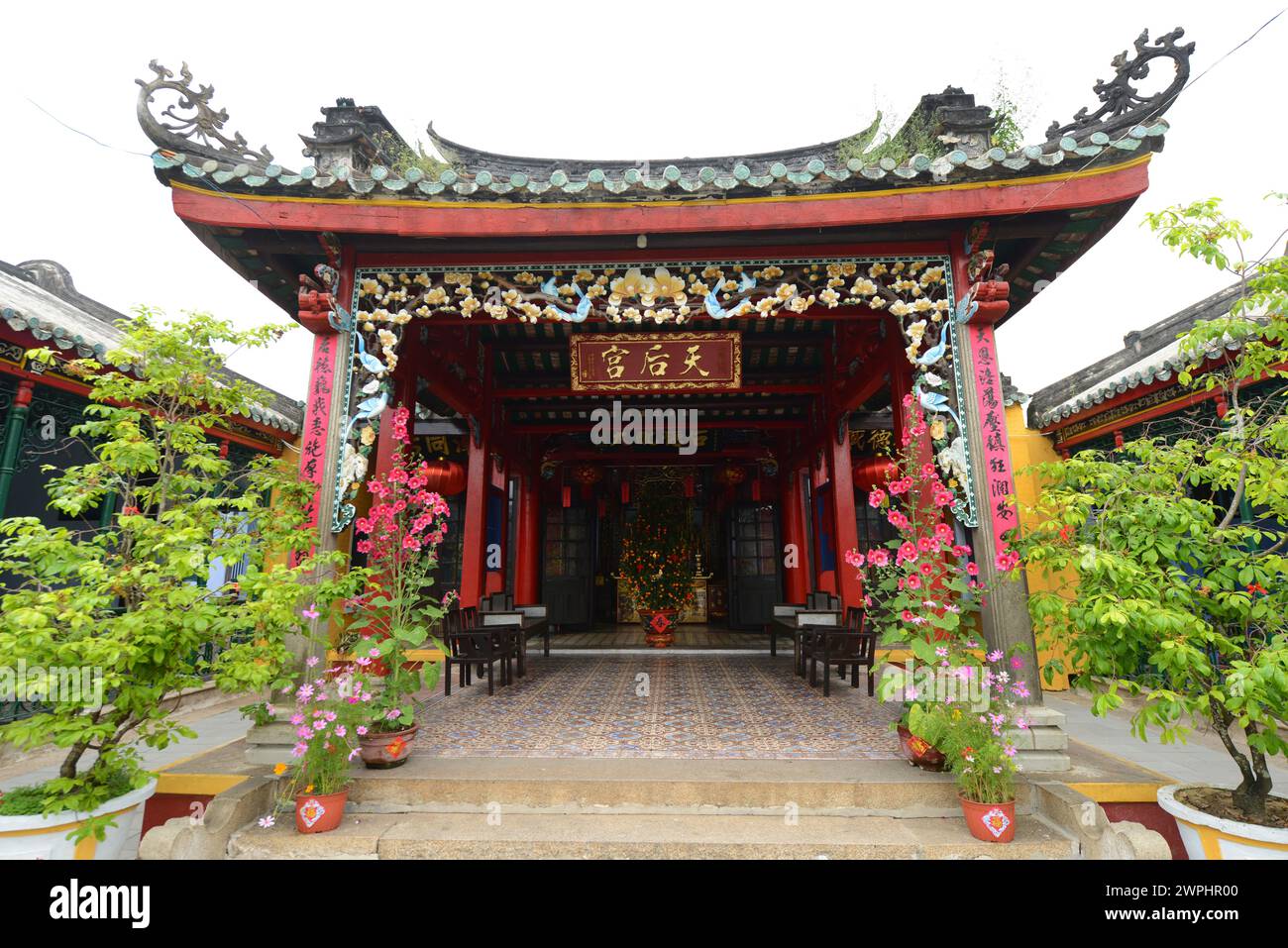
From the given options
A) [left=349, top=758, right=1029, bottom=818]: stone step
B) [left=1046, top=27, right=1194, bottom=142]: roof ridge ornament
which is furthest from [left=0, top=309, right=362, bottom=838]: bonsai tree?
[left=1046, top=27, right=1194, bottom=142]: roof ridge ornament

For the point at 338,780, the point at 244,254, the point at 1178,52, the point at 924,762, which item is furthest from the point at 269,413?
the point at 1178,52

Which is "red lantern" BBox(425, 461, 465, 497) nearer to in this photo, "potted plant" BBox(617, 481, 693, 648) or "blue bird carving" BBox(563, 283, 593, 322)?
"potted plant" BBox(617, 481, 693, 648)

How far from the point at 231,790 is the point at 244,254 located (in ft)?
12.0

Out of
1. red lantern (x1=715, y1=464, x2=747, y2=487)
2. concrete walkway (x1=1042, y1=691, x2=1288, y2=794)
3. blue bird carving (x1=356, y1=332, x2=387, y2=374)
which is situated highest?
red lantern (x1=715, y1=464, x2=747, y2=487)

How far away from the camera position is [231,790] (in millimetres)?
2936

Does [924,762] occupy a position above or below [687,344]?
below

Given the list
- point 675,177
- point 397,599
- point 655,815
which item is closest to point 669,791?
point 655,815

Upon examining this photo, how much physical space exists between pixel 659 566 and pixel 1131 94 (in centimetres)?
692

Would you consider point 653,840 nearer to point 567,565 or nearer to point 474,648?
point 474,648

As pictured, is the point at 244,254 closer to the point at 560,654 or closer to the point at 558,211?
the point at 558,211

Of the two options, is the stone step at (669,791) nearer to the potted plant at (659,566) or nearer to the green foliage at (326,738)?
the green foliage at (326,738)

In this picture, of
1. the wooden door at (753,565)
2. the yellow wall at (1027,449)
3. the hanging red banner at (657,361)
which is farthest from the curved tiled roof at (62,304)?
the yellow wall at (1027,449)

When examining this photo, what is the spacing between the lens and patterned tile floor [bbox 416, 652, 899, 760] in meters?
3.61

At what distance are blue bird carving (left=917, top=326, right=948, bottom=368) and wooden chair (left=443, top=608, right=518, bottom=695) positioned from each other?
426 cm
